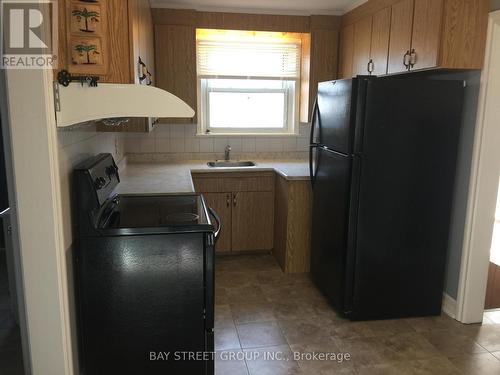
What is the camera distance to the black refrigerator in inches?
99.9

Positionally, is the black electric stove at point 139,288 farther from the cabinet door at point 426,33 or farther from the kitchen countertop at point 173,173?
the cabinet door at point 426,33

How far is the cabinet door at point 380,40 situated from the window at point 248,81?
1.03m

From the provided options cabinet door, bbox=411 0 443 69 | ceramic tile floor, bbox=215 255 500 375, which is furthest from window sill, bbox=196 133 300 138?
cabinet door, bbox=411 0 443 69

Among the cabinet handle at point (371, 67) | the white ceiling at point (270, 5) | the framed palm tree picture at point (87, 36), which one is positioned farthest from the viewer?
the white ceiling at point (270, 5)

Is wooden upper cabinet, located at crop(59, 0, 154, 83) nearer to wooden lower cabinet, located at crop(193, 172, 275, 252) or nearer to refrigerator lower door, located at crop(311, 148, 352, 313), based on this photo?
refrigerator lower door, located at crop(311, 148, 352, 313)

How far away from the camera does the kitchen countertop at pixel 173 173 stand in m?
2.68

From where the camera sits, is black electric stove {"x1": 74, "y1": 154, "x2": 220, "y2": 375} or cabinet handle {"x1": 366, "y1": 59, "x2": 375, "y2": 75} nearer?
black electric stove {"x1": 74, "y1": 154, "x2": 220, "y2": 375}

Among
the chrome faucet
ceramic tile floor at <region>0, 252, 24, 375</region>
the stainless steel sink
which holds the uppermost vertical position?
the chrome faucet

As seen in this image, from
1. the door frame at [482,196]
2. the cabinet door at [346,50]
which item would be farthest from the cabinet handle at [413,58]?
the cabinet door at [346,50]

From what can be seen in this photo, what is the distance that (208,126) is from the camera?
13.8 ft

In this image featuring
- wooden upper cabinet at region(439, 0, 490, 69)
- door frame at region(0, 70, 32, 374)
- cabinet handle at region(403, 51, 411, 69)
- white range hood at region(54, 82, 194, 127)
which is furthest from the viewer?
cabinet handle at region(403, 51, 411, 69)

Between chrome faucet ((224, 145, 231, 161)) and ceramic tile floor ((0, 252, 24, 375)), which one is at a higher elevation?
chrome faucet ((224, 145, 231, 161))

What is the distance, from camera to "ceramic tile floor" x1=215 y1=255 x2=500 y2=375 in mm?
2311

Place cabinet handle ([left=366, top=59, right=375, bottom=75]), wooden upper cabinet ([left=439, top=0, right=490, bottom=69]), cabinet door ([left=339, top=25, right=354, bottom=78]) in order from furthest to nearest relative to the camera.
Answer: cabinet door ([left=339, top=25, right=354, bottom=78]), cabinet handle ([left=366, top=59, right=375, bottom=75]), wooden upper cabinet ([left=439, top=0, right=490, bottom=69])
